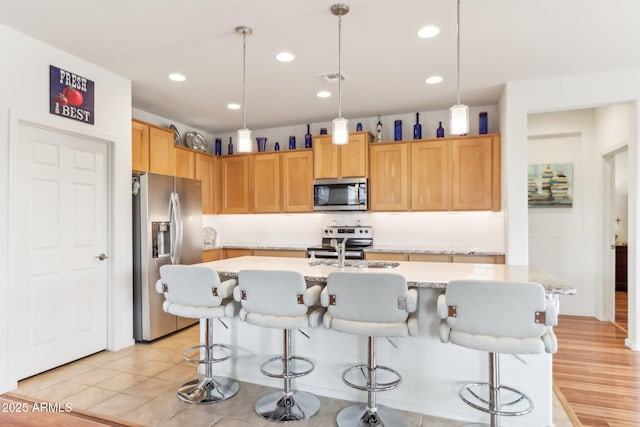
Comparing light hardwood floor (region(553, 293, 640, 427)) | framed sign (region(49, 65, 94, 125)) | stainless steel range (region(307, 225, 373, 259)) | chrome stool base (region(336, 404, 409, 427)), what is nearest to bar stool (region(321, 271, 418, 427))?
chrome stool base (region(336, 404, 409, 427))

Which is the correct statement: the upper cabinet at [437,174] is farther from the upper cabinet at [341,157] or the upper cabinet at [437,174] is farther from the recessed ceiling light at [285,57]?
the recessed ceiling light at [285,57]

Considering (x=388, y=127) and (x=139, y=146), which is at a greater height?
(x=388, y=127)

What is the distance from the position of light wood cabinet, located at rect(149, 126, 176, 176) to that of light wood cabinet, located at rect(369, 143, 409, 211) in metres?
2.58

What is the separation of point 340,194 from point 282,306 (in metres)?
3.09

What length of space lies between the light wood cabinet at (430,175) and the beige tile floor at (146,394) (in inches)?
105

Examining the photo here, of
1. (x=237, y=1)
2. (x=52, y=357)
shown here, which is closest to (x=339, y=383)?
(x=52, y=357)

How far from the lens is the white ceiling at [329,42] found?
258 cm

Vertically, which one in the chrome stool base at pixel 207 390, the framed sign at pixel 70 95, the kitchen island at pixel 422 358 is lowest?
the chrome stool base at pixel 207 390

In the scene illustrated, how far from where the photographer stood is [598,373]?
10.1 ft

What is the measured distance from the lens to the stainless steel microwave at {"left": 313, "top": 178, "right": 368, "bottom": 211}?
5.08 meters

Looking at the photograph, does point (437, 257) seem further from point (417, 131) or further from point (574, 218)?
point (574, 218)

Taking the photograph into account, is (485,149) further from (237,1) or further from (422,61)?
(237,1)

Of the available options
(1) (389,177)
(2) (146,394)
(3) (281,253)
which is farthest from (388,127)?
(2) (146,394)

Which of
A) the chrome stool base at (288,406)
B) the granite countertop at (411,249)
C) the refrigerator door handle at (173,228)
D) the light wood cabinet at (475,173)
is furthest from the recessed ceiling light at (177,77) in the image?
the light wood cabinet at (475,173)
